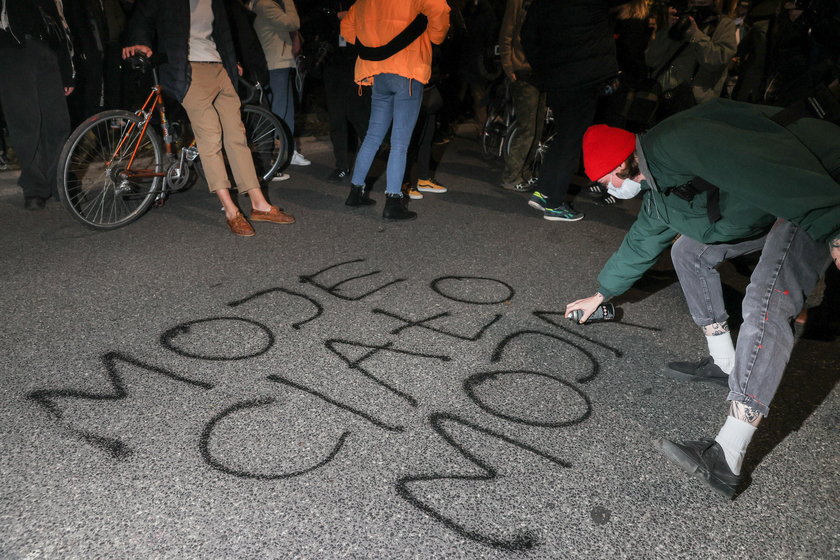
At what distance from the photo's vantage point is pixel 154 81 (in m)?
4.21

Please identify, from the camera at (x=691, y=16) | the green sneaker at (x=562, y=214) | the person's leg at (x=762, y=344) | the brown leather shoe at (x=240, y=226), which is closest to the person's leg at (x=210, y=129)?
the brown leather shoe at (x=240, y=226)

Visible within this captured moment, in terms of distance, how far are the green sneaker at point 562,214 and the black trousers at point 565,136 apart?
0.15ft

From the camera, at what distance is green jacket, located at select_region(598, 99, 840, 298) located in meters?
1.84

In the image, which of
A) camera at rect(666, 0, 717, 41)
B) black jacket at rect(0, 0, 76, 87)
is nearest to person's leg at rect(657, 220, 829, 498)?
camera at rect(666, 0, 717, 41)

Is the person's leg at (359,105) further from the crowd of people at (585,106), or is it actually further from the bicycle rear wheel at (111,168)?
the bicycle rear wheel at (111,168)

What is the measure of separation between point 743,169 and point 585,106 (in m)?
3.08

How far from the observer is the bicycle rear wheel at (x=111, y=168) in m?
3.90

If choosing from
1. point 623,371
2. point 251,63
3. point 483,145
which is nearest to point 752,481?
point 623,371

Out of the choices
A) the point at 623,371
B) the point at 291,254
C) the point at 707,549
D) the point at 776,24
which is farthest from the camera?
Result: the point at 776,24

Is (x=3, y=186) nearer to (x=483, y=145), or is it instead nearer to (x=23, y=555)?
(x=23, y=555)

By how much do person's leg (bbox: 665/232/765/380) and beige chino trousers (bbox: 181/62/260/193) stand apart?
301 cm

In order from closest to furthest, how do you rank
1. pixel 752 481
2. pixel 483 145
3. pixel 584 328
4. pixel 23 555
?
pixel 23 555, pixel 752 481, pixel 584 328, pixel 483 145

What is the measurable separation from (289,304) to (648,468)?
193cm

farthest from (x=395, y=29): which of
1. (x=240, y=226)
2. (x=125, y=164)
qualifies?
(x=125, y=164)
